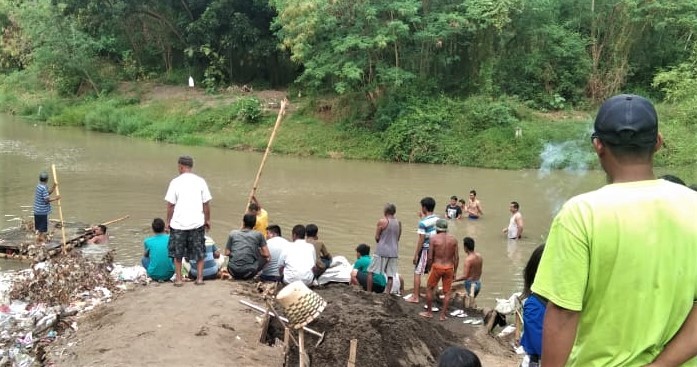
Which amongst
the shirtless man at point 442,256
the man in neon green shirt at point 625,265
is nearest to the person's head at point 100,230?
the shirtless man at point 442,256

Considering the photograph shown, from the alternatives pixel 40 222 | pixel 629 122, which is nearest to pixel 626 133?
pixel 629 122

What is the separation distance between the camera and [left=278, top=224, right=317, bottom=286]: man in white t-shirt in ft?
26.9

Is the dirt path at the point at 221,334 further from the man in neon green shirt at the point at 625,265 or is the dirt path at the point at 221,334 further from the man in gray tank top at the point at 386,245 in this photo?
the man in neon green shirt at the point at 625,265

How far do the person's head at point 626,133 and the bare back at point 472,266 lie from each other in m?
7.14

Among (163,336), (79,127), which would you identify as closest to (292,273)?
(163,336)

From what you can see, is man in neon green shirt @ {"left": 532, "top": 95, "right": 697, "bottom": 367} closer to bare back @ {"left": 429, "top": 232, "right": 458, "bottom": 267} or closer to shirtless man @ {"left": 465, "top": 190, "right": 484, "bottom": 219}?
bare back @ {"left": 429, "top": 232, "right": 458, "bottom": 267}

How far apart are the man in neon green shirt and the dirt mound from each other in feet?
14.3

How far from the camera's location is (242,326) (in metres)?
6.62

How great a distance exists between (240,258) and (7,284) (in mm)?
3087

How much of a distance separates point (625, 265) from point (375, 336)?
187 inches

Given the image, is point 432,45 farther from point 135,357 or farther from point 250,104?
point 135,357

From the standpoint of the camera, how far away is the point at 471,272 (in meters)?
9.14

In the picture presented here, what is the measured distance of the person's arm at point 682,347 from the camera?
6.45ft

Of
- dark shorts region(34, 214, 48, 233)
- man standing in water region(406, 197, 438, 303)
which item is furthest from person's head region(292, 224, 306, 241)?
dark shorts region(34, 214, 48, 233)
